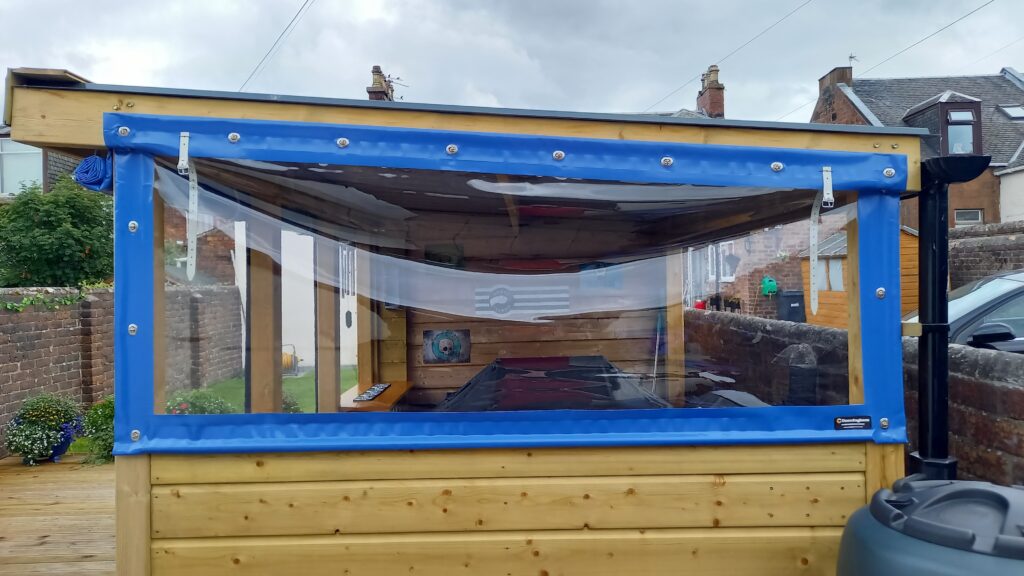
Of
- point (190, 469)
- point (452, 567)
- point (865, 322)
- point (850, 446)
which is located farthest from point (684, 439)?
point (190, 469)

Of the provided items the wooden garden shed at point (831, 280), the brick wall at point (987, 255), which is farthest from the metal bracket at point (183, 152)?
the brick wall at point (987, 255)

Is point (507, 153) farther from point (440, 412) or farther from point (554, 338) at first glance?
point (554, 338)

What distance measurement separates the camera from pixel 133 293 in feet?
7.16

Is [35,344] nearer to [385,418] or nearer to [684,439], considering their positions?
[385,418]

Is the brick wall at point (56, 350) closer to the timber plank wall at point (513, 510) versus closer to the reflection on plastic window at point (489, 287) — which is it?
the reflection on plastic window at point (489, 287)

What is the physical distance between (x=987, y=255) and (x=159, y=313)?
11968 millimetres

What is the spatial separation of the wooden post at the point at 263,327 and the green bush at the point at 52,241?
926 cm

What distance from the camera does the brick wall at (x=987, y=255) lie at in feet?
33.2

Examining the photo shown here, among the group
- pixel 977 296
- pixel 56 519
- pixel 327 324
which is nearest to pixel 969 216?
pixel 977 296

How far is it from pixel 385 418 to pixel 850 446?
5.35ft

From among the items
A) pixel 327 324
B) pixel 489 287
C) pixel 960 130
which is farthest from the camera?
pixel 960 130

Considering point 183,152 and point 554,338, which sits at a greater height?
point 183,152

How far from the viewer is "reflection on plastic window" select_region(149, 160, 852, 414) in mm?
2420

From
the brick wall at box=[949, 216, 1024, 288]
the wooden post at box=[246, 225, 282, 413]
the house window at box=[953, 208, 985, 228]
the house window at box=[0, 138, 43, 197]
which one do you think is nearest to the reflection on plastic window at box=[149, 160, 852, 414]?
the wooden post at box=[246, 225, 282, 413]
